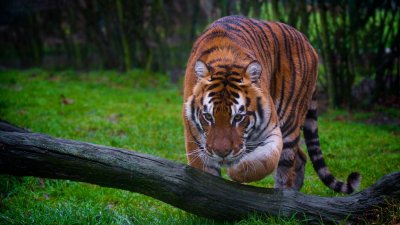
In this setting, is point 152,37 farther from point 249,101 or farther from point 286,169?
point 249,101

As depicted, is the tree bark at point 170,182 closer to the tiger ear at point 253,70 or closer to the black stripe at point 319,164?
the tiger ear at point 253,70

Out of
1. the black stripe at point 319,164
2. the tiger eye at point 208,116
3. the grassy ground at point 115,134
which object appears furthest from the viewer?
the black stripe at point 319,164

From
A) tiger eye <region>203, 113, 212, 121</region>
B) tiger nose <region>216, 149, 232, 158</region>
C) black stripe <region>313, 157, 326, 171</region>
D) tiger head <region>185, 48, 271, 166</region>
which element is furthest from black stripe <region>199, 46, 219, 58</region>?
black stripe <region>313, 157, 326, 171</region>

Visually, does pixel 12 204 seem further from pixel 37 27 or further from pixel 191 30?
pixel 37 27

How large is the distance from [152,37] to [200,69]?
341 inches

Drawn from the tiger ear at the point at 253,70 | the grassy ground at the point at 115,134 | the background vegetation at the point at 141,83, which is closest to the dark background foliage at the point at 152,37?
the background vegetation at the point at 141,83

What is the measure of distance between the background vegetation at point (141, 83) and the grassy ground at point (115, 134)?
0.06 feet

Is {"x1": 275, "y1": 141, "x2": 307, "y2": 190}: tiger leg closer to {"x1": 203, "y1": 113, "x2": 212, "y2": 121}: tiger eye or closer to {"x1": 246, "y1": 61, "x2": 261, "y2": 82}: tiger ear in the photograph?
{"x1": 246, "y1": 61, "x2": 261, "y2": 82}: tiger ear

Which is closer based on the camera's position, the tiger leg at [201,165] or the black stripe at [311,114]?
the tiger leg at [201,165]

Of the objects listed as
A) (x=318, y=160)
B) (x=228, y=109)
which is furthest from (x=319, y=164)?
(x=228, y=109)

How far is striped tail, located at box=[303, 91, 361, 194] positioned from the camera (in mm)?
5161

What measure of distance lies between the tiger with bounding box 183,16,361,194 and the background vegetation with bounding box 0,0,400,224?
0.51 meters

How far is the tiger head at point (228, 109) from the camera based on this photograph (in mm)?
4148

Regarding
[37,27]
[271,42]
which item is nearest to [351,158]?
[271,42]
